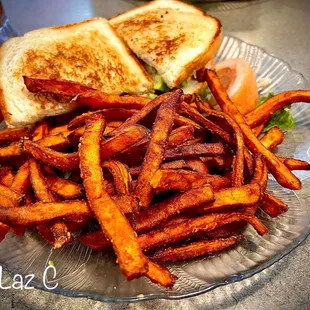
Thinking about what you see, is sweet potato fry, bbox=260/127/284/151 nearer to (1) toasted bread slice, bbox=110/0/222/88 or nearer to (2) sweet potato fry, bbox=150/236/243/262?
(2) sweet potato fry, bbox=150/236/243/262

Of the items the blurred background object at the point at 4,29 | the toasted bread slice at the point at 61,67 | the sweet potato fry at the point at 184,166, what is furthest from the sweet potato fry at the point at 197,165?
the blurred background object at the point at 4,29

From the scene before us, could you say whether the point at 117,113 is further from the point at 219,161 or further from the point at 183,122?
the point at 219,161

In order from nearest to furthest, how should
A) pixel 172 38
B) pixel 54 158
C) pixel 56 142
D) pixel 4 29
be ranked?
pixel 54 158, pixel 56 142, pixel 172 38, pixel 4 29

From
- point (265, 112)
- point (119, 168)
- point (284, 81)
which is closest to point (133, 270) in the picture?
point (119, 168)

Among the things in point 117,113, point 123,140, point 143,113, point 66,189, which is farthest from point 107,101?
point 66,189

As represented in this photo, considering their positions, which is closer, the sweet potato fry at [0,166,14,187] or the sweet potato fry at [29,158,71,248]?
the sweet potato fry at [29,158,71,248]

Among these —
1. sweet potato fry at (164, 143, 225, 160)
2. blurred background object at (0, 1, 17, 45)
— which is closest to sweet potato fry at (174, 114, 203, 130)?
sweet potato fry at (164, 143, 225, 160)
